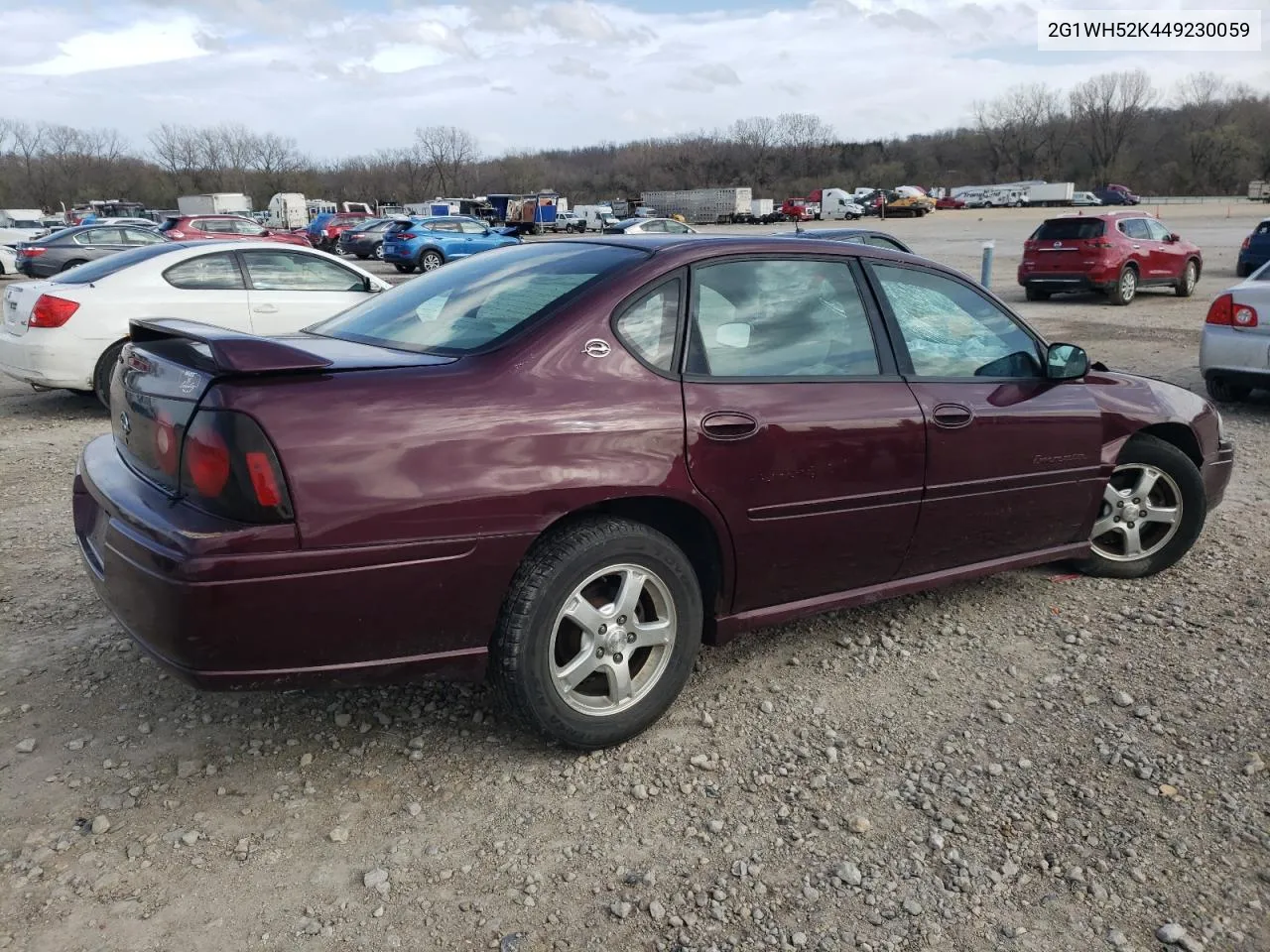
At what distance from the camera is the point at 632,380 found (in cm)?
294

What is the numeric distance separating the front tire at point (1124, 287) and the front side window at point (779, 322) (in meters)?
15.5

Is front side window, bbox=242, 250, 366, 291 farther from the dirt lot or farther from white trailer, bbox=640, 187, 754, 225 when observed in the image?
white trailer, bbox=640, 187, 754, 225

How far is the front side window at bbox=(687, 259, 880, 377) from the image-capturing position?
3.19 metres

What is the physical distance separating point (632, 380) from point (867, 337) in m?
1.07

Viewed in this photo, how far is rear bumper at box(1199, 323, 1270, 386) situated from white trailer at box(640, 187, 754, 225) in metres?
59.5

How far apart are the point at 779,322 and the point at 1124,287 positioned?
15960 mm

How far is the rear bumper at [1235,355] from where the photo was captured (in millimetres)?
7707

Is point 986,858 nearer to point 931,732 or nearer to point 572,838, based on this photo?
point 931,732

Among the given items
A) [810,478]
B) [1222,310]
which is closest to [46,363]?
[810,478]

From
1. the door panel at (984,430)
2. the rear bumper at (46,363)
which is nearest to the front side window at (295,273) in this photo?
the rear bumper at (46,363)

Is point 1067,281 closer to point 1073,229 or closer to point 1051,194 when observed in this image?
point 1073,229

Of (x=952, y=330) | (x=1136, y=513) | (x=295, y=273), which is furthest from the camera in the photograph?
(x=295, y=273)

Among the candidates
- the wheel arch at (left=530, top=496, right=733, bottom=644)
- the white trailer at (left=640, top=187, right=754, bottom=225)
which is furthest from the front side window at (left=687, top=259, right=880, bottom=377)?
the white trailer at (left=640, top=187, right=754, bottom=225)

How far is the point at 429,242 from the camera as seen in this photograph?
2664 centimetres
